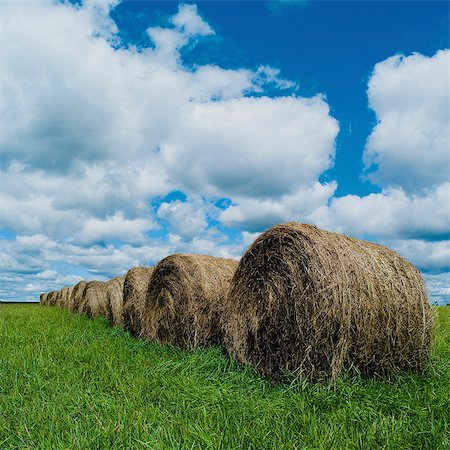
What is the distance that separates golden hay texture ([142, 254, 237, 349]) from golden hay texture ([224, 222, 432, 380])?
143 centimetres

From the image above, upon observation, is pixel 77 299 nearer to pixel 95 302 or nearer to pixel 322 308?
pixel 95 302

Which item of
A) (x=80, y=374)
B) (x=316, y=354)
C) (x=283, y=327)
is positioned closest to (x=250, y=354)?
(x=283, y=327)

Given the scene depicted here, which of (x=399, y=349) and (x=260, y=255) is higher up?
(x=260, y=255)

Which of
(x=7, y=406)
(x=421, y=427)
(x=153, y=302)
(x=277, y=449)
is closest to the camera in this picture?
(x=277, y=449)

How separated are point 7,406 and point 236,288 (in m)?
3.40

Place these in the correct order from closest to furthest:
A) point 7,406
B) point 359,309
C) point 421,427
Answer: point 421,427, point 7,406, point 359,309

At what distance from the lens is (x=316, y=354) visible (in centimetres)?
558

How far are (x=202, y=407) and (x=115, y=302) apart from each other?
9782 millimetres

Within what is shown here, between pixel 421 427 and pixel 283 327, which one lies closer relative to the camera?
pixel 421 427

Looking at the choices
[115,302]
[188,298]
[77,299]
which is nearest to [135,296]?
[115,302]

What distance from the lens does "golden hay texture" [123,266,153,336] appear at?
11320mm

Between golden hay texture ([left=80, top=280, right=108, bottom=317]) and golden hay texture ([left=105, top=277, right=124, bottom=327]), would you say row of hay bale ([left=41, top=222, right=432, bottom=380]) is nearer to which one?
golden hay texture ([left=105, top=277, right=124, bottom=327])

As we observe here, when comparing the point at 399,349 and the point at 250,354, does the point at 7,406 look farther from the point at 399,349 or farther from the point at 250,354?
the point at 399,349

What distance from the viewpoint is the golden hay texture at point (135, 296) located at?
446 inches
